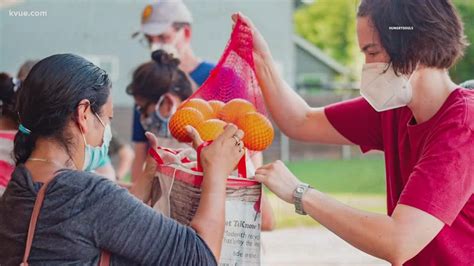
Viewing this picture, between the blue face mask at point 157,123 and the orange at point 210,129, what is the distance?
1276 mm

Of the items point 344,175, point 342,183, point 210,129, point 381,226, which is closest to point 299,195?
point 381,226

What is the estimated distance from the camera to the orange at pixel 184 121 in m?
2.62

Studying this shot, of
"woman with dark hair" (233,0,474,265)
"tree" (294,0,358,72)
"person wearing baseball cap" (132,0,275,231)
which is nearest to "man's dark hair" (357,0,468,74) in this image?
"woman with dark hair" (233,0,474,265)

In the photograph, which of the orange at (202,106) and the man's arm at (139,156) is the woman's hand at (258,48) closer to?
the orange at (202,106)

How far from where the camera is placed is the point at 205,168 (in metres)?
2.32

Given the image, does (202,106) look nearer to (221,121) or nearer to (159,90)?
(221,121)

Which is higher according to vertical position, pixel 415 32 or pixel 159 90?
pixel 415 32

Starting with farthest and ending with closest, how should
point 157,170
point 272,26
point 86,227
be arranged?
point 272,26 → point 157,170 → point 86,227

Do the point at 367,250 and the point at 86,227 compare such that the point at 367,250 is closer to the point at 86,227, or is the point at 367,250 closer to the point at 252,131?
the point at 252,131

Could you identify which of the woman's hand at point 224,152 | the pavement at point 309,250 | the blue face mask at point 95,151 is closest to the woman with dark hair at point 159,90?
the blue face mask at point 95,151

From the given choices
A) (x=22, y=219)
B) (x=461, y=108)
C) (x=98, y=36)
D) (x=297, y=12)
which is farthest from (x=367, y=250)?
(x=297, y=12)

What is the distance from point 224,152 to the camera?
233 cm

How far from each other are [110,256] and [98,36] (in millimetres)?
18645

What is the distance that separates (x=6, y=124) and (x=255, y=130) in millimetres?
1307
